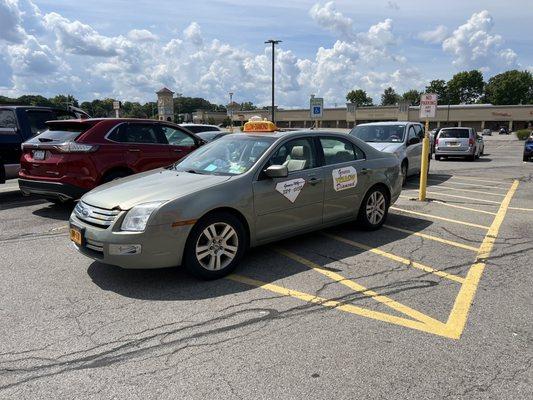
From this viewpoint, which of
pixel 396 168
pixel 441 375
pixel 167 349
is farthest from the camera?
pixel 396 168

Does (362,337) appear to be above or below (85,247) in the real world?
below

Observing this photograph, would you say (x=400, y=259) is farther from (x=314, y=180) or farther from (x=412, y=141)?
(x=412, y=141)

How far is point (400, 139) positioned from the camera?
12.4m

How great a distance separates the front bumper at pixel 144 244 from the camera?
434 centimetres

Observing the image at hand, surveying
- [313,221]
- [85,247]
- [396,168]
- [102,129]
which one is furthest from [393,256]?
[102,129]

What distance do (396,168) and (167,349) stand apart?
488cm

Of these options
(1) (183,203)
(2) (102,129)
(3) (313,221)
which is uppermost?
(2) (102,129)

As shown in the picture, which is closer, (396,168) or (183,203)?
(183,203)

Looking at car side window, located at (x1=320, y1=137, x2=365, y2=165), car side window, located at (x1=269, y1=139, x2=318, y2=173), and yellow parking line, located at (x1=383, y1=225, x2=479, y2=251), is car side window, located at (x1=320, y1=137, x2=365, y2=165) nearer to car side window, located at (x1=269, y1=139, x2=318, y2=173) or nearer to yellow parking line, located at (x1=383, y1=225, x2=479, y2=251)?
car side window, located at (x1=269, y1=139, x2=318, y2=173)

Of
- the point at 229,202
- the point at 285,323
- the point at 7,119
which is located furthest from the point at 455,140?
the point at 285,323

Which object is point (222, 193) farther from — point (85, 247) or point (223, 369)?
point (223, 369)

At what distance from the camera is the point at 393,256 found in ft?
18.7

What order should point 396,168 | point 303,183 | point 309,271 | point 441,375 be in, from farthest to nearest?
point 396,168, point 303,183, point 309,271, point 441,375

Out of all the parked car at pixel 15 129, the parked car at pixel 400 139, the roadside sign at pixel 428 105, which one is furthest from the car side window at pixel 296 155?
the parked car at pixel 400 139
